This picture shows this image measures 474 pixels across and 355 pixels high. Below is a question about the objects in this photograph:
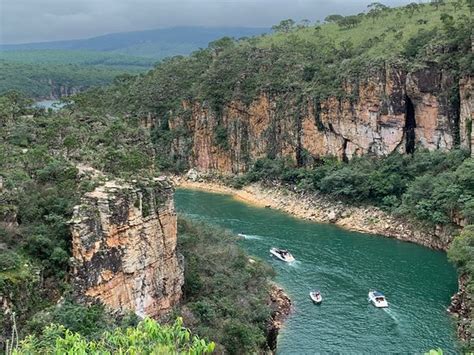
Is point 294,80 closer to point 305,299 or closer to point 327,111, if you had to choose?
point 327,111

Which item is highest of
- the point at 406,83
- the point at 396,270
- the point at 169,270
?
the point at 406,83

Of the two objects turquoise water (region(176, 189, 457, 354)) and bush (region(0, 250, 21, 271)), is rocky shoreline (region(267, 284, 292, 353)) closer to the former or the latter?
turquoise water (region(176, 189, 457, 354))

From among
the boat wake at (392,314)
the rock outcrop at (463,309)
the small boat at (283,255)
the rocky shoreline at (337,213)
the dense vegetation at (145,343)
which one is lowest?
the rocky shoreline at (337,213)

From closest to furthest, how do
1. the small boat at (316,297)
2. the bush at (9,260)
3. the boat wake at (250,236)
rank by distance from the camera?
the bush at (9,260)
the small boat at (316,297)
the boat wake at (250,236)

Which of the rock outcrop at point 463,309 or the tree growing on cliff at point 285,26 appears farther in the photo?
the tree growing on cliff at point 285,26

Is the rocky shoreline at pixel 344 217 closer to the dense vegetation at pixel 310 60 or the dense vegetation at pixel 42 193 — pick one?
the dense vegetation at pixel 310 60

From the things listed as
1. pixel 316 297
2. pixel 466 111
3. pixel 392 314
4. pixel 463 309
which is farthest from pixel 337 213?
pixel 463 309

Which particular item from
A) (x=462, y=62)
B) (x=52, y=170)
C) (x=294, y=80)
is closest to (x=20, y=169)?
(x=52, y=170)

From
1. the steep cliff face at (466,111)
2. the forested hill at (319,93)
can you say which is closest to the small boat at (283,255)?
the forested hill at (319,93)
